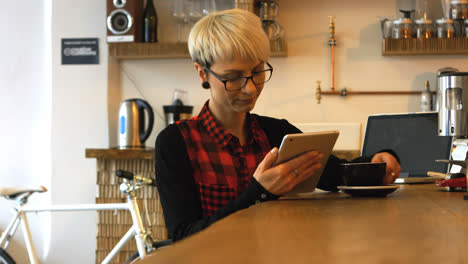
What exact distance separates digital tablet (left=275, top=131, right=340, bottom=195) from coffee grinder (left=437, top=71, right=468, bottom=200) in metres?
0.67

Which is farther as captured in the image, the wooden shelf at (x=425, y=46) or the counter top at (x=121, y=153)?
the wooden shelf at (x=425, y=46)

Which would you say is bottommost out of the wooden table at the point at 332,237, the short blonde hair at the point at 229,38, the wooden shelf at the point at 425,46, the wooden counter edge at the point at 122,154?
the wooden counter edge at the point at 122,154

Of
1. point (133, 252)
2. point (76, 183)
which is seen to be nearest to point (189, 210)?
point (133, 252)

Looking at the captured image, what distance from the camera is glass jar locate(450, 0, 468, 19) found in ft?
10.5

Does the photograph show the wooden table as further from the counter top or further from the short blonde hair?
the counter top

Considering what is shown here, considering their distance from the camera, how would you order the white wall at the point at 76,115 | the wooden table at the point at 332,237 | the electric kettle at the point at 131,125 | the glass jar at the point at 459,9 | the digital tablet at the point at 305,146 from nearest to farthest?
1. the wooden table at the point at 332,237
2. the digital tablet at the point at 305,146
3. the glass jar at the point at 459,9
4. the electric kettle at the point at 131,125
5. the white wall at the point at 76,115

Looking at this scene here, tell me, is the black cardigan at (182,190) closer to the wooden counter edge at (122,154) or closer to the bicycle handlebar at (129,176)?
the bicycle handlebar at (129,176)

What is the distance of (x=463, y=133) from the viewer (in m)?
1.75

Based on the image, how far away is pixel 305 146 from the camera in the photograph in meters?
1.15

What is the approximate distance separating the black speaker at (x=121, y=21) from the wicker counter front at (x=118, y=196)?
0.72 m

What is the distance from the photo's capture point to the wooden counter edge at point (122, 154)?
310 cm

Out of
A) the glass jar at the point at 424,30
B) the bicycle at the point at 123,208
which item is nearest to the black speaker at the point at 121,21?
the bicycle at the point at 123,208

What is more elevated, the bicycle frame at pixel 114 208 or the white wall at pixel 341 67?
the white wall at pixel 341 67

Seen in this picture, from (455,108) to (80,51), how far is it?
2450 millimetres
